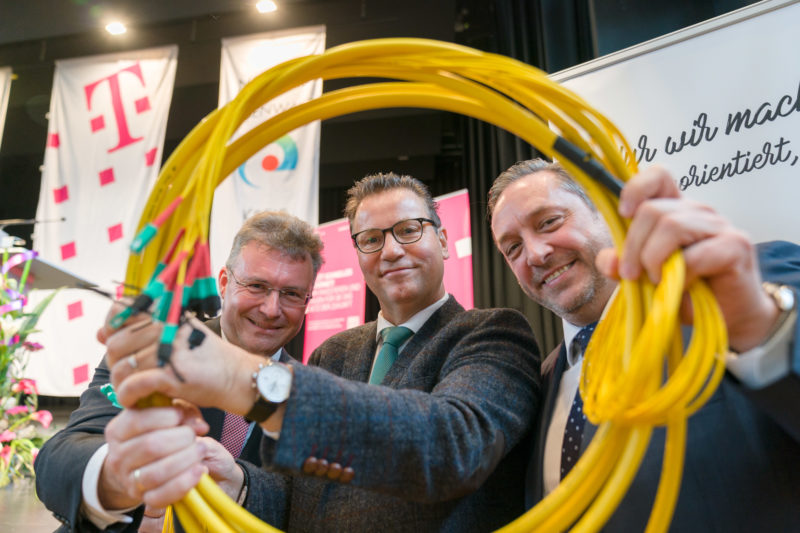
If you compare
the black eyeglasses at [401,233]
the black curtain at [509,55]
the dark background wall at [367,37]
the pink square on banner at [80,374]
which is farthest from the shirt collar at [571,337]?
the pink square on banner at [80,374]

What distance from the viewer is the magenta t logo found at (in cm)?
433

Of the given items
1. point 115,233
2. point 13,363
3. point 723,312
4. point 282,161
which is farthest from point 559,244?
point 115,233

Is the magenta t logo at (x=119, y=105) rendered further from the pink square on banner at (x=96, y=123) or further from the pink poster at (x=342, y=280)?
the pink poster at (x=342, y=280)

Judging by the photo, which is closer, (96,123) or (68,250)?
(68,250)

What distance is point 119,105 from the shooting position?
441 cm

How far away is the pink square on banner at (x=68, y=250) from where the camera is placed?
434 cm

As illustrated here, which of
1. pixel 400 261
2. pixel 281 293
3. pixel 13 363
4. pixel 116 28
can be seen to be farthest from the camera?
pixel 116 28

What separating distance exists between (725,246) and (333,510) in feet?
3.25

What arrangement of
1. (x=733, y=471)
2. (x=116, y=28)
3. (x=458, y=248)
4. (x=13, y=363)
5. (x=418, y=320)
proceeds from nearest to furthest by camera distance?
(x=733, y=471) → (x=418, y=320) → (x=13, y=363) → (x=458, y=248) → (x=116, y=28)

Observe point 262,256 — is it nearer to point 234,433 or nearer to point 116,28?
point 234,433

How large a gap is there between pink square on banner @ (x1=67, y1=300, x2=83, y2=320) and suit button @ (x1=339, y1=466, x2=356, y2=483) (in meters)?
4.44

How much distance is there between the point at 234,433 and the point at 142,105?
12.1 feet

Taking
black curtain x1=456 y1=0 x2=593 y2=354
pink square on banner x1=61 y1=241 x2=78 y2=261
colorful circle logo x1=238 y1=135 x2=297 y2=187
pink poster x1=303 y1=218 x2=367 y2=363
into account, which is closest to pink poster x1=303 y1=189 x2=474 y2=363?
pink poster x1=303 y1=218 x2=367 y2=363

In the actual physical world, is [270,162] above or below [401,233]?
above
